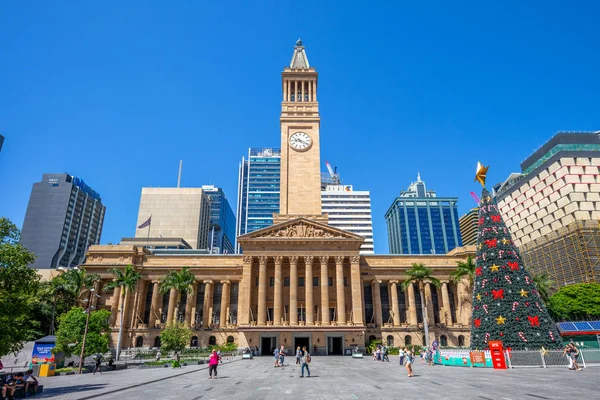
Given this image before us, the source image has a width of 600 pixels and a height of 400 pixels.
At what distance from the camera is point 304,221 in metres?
65.5

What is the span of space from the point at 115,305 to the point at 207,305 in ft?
50.5

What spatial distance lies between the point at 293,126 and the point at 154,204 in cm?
7478

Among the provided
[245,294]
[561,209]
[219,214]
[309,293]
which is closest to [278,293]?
[309,293]

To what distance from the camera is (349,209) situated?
470 feet

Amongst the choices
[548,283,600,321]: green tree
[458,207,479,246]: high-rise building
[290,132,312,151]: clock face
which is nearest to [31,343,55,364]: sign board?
[290,132,312,151]: clock face

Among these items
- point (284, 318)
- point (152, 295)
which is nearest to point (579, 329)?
point (284, 318)

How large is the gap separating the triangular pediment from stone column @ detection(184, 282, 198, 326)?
14402 millimetres

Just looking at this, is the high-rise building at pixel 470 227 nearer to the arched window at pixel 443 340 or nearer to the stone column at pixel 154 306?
the arched window at pixel 443 340

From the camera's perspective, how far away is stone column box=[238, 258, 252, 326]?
6028cm

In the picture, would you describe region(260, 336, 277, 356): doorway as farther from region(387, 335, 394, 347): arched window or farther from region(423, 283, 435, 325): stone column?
region(423, 283, 435, 325): stone column

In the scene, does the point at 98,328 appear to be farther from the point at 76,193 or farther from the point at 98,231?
the point at 98,231

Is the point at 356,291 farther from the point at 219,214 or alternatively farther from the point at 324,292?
the point at 219,214

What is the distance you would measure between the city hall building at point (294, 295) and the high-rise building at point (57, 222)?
8104 centimetres

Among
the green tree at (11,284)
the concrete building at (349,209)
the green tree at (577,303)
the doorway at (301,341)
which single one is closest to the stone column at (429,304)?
the green tree at (577,303)
